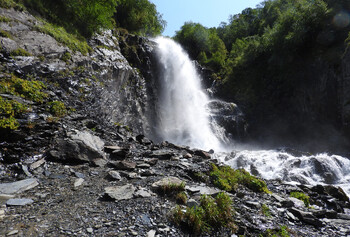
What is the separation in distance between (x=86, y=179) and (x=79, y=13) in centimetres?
1513

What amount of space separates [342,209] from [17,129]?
12.2 m

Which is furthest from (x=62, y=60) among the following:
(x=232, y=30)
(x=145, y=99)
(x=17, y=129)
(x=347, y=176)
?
(x=232, y=30)

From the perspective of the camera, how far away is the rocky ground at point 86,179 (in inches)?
147

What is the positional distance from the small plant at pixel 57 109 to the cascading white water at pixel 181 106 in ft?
39.7

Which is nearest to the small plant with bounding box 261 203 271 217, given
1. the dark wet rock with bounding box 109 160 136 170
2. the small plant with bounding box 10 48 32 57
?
the dark wet rock with bounding box 109 160 136 170

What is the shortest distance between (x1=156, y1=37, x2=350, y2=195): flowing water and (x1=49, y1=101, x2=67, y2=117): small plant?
11.6m

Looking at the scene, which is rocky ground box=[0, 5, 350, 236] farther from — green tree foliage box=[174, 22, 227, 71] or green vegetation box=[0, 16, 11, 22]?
green tree foliage box=[174, 22, 227, 71]

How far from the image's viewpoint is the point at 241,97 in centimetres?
2797

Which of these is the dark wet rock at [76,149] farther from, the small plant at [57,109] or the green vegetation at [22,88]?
the green vegetation at [22,88]

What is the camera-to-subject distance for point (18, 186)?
14.7ft

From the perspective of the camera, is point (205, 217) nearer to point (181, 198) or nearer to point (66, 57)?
point (181, 198)

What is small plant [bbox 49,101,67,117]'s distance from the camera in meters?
7.89

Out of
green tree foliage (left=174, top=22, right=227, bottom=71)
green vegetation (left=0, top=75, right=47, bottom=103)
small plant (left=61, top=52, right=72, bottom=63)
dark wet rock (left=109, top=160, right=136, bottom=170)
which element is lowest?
dark wet rock (left=109, top=160, right=136, bottom=170)

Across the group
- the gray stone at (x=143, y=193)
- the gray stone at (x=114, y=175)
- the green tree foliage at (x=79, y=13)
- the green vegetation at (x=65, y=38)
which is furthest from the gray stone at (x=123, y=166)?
the green tree foliage at (x=79, y=13)
